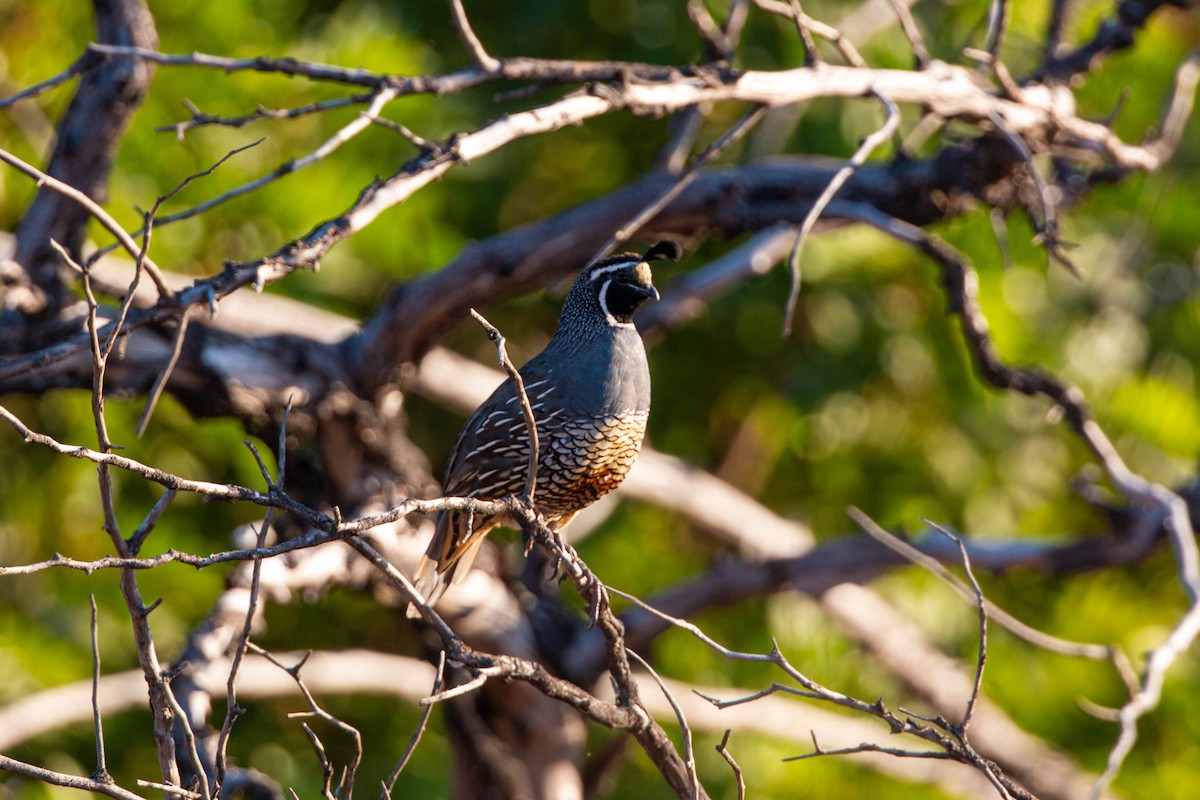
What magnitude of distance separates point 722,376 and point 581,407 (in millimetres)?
2756

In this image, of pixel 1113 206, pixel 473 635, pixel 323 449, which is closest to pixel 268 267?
pixel 323 449

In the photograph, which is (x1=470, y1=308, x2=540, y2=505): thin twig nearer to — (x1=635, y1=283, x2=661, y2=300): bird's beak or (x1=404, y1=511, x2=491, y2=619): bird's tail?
(x1=635, y1=283, x2=661, y2=300): bird's beak

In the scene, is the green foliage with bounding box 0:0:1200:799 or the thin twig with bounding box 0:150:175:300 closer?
the thin twig with bounding box 0:150:175:300

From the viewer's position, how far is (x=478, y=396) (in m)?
4.63

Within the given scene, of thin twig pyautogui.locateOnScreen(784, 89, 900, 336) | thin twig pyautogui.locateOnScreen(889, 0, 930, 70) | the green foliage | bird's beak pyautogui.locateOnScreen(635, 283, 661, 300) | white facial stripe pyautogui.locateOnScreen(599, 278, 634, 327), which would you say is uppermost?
thin twig pyautogui.locateOnScreen(889, 0, 930, 70)

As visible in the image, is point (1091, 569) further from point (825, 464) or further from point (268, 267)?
point (268, 267)

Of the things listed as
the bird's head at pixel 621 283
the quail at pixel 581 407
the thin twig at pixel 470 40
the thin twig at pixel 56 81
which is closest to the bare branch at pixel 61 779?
the quail at pixel 581 407

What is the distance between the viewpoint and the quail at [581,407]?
306 cm

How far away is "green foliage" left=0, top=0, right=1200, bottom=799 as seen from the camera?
15.2 ft

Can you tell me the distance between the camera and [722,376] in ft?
19.0

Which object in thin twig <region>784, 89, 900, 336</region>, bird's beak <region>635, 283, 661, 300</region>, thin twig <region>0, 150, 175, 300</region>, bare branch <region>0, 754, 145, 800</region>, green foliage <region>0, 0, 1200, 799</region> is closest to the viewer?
bare branch <region>0, 754, 145, 800</region>

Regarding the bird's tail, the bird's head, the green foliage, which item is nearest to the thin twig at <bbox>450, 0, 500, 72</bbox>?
the bird's head

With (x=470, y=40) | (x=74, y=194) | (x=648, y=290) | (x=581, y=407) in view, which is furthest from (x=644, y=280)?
(x=74, y=194)

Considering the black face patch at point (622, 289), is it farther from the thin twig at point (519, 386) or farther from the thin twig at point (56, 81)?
the thin twig at point (56, 81)
